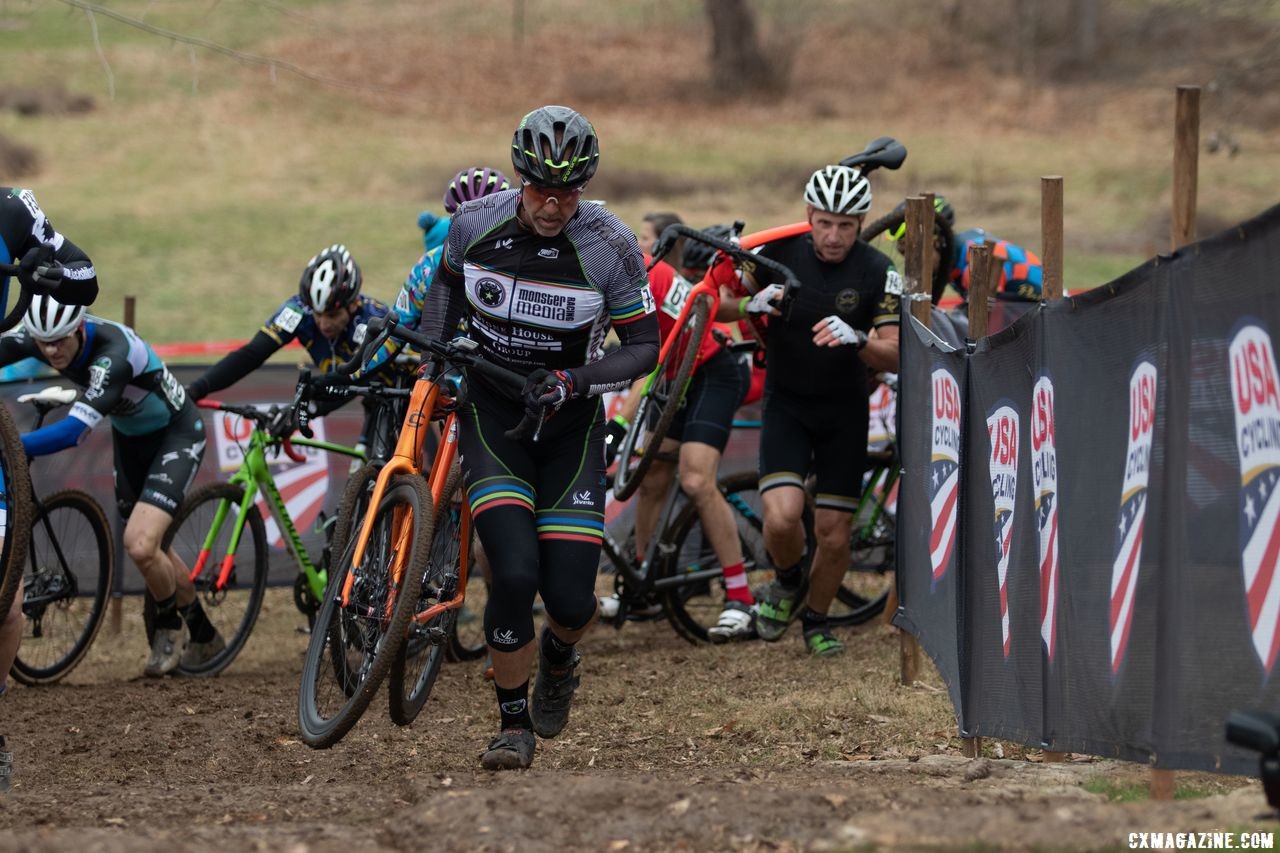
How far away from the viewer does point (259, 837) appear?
4.86 metres

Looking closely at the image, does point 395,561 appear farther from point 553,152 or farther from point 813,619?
point 813,619

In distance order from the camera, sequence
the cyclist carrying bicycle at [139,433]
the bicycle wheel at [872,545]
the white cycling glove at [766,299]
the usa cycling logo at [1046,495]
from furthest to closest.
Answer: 1. the bicycle wheel at [872,545]
2. the white cycling glove at [766,299]
3. the cyclist carrying bicycle at [139,433]
4. the usa cycling logo at [1046,495]

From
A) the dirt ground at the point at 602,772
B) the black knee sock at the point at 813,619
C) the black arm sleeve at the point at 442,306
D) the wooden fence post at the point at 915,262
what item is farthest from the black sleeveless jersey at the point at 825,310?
the black arm sleeve at the point at 442,306

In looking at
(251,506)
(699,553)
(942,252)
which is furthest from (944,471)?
(251,506)

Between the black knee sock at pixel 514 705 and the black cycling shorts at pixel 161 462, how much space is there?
3.27 metres

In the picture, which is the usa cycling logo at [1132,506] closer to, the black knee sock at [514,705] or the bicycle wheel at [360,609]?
the black knee sock at [514,705]

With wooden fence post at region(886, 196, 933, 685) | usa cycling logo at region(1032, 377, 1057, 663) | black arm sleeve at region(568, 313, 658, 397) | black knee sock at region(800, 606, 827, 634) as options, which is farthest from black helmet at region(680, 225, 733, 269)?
usa cycling logo at region(1032, 377, 1057, 663)

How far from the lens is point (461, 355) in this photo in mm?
6242

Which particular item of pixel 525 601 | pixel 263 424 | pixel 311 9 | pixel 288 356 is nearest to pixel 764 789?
pixel 525 601

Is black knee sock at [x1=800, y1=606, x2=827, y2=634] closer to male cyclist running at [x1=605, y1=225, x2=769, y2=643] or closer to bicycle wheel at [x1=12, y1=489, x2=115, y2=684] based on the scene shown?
male cyclist running at [x1=605, y1=225, x2=769, y2=643]

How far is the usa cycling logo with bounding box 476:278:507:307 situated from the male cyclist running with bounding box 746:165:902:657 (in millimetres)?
2566

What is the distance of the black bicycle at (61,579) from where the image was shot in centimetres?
883

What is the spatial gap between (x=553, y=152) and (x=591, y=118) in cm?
3480

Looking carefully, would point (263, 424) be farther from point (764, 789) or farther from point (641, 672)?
point (764, 789)
